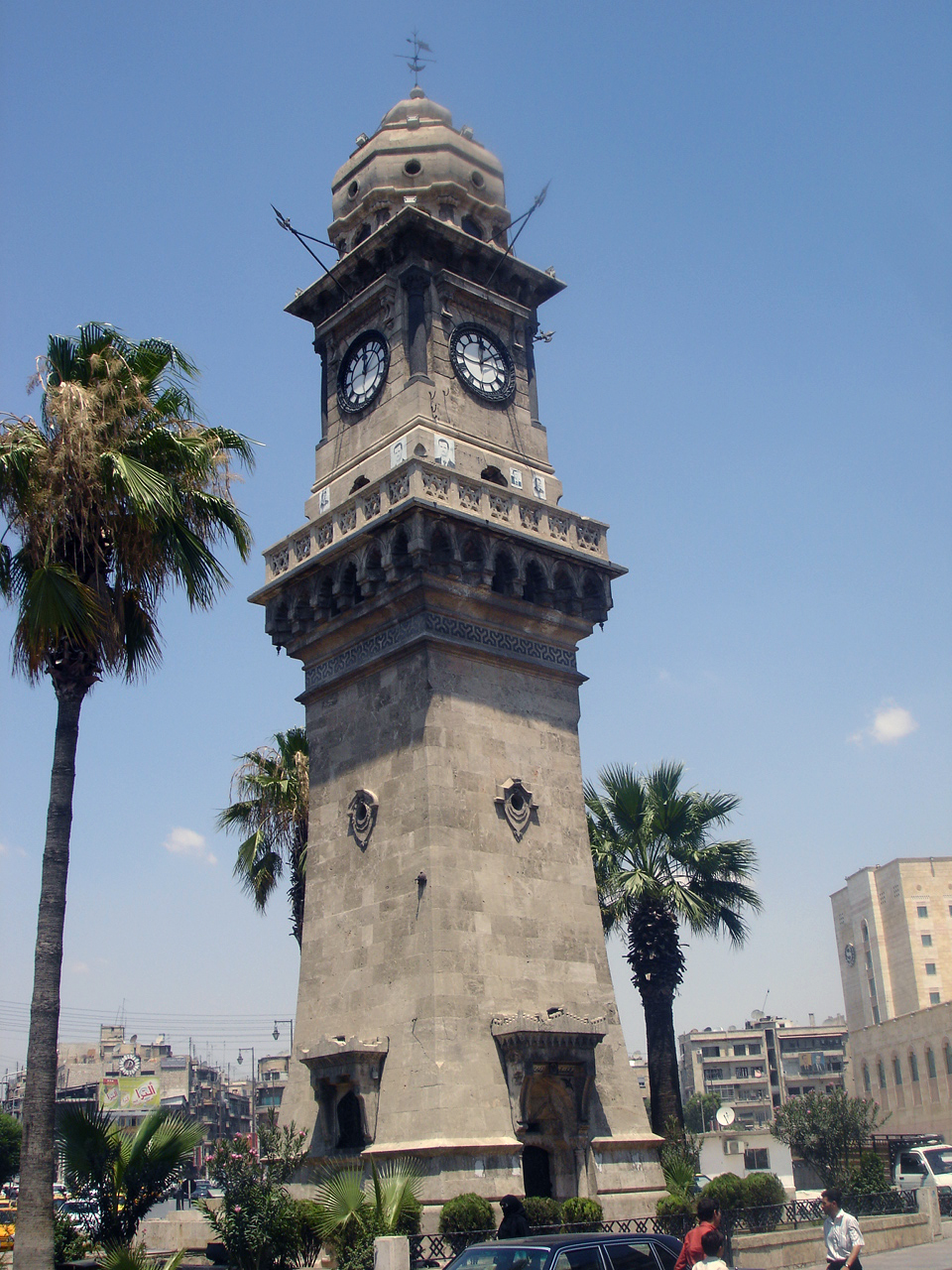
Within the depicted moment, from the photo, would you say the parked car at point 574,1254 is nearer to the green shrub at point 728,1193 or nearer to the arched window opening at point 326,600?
the green shrub at point 728,1193

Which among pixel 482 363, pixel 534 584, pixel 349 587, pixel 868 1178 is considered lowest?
pixel 868 1178

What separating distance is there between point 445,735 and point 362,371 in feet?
34.3

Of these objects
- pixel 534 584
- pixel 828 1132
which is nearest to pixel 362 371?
Result: pixel 534 584

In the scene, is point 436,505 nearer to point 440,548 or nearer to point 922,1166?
point 440,548

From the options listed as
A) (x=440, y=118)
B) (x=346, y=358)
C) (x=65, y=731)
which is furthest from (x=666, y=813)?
(x=440, y=118)

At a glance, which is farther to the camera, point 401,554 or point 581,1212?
point 401,554

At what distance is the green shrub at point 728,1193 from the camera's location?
79.2 ft

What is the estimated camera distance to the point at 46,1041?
15336 millimetres

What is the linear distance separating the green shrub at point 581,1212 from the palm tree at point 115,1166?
22.0ft

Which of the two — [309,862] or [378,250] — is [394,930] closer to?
[309,862]

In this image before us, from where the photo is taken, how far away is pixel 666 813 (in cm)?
2869

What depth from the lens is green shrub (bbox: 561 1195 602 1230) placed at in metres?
20.4

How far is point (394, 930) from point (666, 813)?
28.1 ft

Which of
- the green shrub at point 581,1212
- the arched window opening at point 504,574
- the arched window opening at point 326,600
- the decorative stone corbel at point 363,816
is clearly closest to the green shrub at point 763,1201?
the green shrub at point 581,1212
